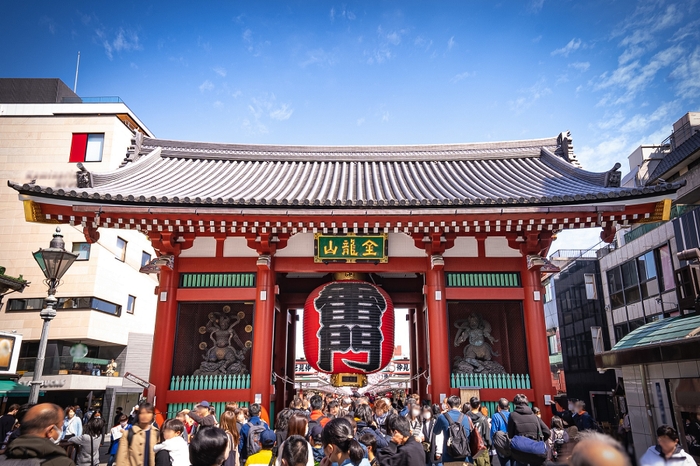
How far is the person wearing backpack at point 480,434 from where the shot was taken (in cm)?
725

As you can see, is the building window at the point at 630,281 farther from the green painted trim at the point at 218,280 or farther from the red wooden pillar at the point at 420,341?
the green painted trim at the point at 218,280

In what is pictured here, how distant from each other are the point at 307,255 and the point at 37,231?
26.4 m

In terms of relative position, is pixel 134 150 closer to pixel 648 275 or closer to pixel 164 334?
pixel 164 334

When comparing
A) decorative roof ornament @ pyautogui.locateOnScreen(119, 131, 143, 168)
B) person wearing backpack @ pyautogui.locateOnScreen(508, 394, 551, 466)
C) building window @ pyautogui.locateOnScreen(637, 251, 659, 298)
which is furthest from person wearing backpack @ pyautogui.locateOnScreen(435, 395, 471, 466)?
building window @ pyautogui.locateOnScreen(637, 251, 659, 298)

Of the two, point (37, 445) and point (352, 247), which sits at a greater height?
point (352, 247)

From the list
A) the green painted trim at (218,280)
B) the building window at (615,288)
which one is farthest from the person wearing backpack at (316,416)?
the building window at (615,288)

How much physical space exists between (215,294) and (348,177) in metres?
5.79

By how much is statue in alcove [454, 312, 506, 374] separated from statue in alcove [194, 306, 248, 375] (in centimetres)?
549

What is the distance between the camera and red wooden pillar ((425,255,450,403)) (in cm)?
1130

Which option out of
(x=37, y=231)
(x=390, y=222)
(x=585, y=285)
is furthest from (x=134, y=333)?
(x=585, y=285)

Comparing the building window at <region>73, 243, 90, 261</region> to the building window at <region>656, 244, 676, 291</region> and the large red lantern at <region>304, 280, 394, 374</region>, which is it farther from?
the building window at <region>656, 244, 676, 291</region>

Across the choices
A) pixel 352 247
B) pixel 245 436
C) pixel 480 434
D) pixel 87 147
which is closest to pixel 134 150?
pixel 352 247

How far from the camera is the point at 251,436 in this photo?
22.1ft

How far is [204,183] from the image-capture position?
1389cm
